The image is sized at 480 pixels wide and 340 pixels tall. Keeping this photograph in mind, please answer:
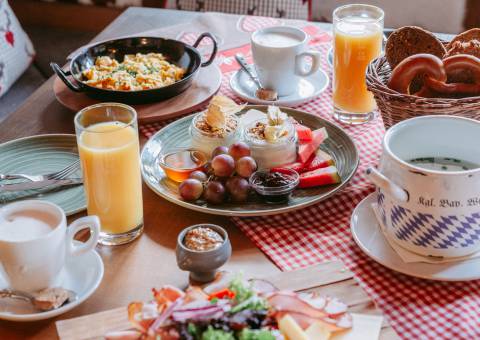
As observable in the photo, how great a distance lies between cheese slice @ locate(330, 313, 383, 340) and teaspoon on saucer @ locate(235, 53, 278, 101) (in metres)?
0.81

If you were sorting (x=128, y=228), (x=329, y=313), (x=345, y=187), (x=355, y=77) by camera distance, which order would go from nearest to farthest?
(x=329, y=313) < (x=128, y=228) < (x=345, y=187) < (x=355, y=77)

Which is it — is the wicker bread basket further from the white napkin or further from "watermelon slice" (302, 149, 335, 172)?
the white napkin

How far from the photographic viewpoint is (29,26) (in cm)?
310

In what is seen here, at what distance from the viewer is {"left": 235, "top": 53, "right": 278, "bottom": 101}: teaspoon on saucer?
1645mm

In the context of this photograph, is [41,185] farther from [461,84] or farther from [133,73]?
[461,84]

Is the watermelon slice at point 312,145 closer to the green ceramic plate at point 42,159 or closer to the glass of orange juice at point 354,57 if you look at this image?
the glass of orange juice at point 354,57

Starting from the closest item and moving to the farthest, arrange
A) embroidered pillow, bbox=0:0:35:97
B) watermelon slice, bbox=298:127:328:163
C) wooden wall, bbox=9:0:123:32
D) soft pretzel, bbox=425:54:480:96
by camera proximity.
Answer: soft pretzel, bbox=425:54:480:96 < watermelon slice, bbox=298:127:328:163 < embroidered pillow, bbox=0:0:35:97 < wooden wall, bbox=9:0:123:32

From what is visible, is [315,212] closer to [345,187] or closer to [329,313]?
[345,187]

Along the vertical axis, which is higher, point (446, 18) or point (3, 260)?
point (3, 260)

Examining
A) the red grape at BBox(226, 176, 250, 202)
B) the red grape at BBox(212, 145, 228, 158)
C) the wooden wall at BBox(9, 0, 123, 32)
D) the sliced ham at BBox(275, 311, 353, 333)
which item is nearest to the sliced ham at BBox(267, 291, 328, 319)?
the sliced ham at BBox(275, 311, 353, 333)

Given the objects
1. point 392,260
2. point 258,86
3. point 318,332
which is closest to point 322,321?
point 318,332

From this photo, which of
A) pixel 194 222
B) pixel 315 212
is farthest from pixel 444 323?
pixel 194 222

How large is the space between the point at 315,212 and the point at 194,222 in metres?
0.23

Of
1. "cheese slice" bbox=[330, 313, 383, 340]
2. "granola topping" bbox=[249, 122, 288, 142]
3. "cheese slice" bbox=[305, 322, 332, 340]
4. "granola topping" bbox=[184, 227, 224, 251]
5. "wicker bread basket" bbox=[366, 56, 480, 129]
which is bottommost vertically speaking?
"cheese slice" bbox=[330, 313, 383, 340]
